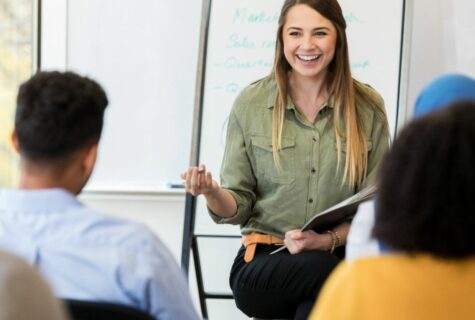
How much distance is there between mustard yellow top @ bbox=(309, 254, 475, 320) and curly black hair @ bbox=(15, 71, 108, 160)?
638 mm

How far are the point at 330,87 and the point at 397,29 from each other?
2.22 feet

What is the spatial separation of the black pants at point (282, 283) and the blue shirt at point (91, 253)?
877 millimetres

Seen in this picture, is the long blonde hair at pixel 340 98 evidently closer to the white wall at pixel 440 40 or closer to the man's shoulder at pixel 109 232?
the white wall at pixel 440 40

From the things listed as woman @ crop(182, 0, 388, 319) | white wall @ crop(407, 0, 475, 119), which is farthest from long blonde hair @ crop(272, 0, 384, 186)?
white wall @ crop(407, 0, 475, 119)

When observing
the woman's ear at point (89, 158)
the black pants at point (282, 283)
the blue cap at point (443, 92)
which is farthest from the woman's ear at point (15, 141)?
the black pants at point (282, 283)

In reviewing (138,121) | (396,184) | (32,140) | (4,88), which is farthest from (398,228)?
(4,88)

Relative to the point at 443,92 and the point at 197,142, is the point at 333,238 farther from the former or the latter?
the point at 197,142

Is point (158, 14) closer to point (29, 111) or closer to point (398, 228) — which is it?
point (29, 111)

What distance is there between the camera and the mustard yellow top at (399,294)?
117 cm

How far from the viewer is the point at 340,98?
2570 millimetres

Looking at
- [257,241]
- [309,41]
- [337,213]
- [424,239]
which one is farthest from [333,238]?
[424,239]

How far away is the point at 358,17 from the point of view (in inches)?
125

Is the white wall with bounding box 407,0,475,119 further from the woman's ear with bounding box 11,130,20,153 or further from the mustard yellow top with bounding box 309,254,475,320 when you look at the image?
the mustard yellow top with bounding box 309,254,475,320

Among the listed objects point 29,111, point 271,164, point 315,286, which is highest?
point 29,111
